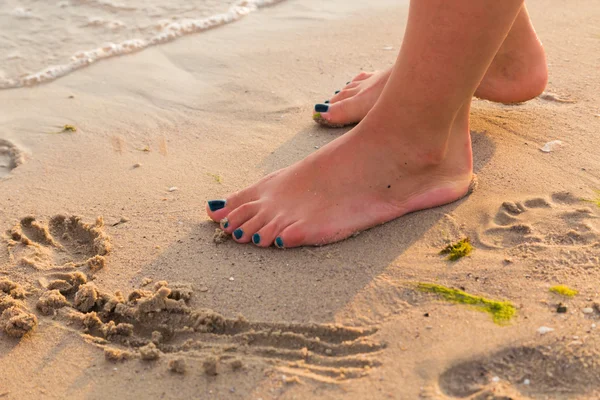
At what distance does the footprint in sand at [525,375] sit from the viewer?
1.36 meters

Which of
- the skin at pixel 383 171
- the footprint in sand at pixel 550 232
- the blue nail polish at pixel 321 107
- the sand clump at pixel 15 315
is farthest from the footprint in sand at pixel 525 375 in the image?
the blue nail polish at pixel 321 107

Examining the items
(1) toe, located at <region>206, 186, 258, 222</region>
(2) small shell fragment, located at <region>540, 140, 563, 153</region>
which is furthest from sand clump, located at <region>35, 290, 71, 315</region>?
(2) small shell fragment, located at <region>540, 140, 563, 153</region>

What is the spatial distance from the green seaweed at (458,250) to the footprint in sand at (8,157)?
1719mm

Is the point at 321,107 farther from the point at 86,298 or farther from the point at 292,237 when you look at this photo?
the point at 86,298

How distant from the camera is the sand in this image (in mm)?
1470

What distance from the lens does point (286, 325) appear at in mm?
1622

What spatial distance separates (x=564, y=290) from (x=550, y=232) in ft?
0.92

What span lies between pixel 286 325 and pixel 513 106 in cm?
157

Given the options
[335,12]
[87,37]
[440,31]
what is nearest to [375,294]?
[440,31]

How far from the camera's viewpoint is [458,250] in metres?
1.82

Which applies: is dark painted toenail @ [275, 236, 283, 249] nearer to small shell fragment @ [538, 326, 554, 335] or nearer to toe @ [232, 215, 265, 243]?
toe @ [232, 215, 265, 243]

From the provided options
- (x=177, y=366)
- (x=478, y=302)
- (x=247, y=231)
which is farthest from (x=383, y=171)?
(x=177, y=366)

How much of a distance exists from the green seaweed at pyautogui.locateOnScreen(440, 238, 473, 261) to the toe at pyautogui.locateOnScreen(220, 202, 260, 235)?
0.61m

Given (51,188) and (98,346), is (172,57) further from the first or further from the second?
(98,346)
